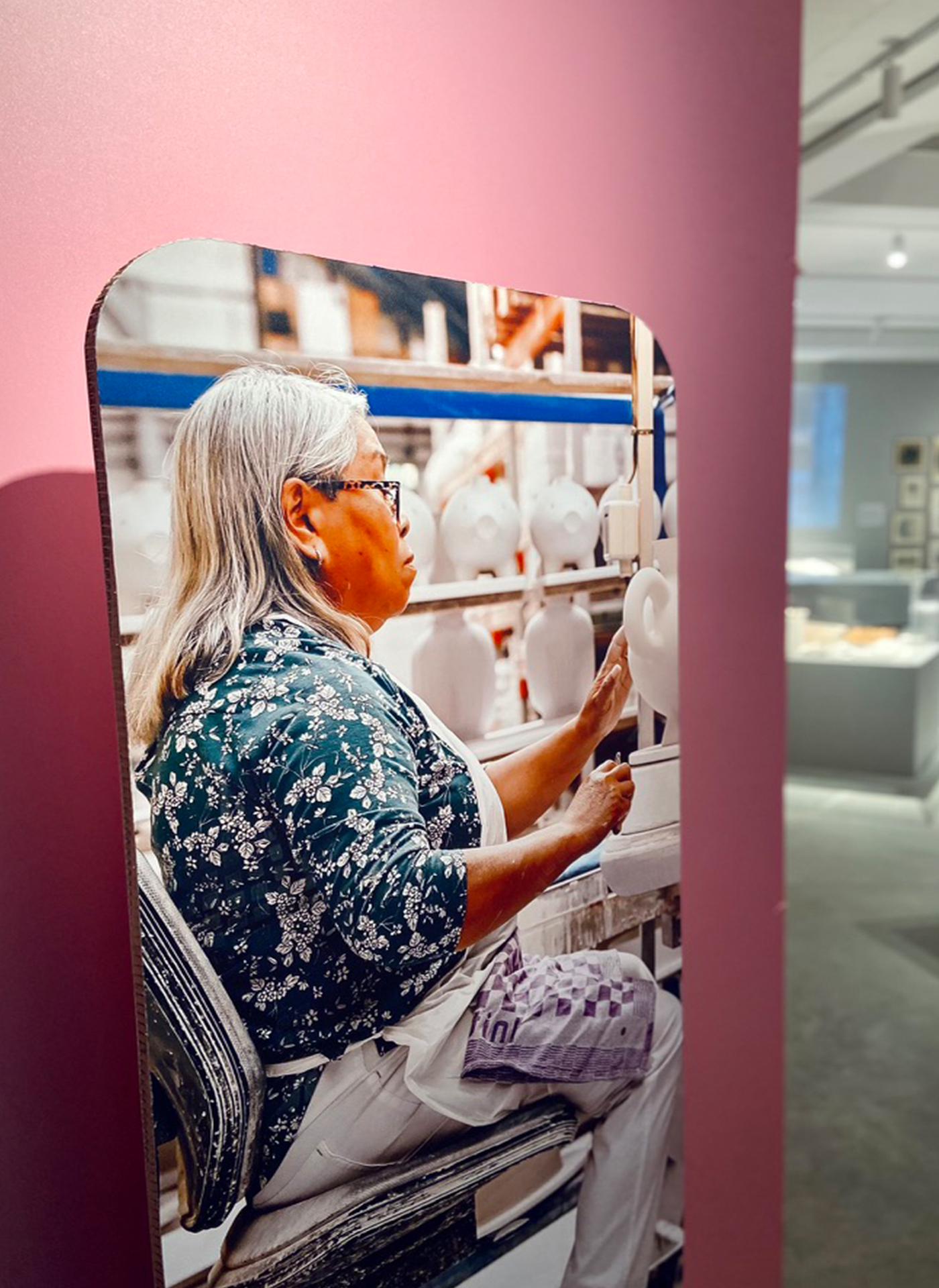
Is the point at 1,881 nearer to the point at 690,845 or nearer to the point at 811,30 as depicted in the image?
the point at 690,845

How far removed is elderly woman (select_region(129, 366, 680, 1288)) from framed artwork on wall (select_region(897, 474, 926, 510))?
34.1 feet

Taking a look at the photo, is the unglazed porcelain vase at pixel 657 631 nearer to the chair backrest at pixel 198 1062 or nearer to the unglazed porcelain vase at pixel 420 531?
the unglazed porcelain vase at pixel 420 531

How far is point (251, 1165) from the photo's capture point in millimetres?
950

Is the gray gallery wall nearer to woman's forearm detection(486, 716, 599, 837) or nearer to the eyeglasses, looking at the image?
woman's forearm detection(486, 716, 599, 837)

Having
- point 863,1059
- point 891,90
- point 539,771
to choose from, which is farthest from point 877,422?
point 539,771

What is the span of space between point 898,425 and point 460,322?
10544 millimetres

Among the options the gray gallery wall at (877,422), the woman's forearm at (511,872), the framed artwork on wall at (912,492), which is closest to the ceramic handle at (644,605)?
the woman's forearm at (511,872)

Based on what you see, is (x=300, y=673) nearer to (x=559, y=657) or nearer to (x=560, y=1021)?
(x=559, y=657)

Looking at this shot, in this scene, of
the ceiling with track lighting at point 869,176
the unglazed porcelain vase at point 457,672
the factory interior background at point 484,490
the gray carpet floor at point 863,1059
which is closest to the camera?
the factory interior background at point 484,490

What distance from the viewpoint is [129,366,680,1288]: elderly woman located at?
881 millimetres

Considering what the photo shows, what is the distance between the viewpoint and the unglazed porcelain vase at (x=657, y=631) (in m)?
1.29

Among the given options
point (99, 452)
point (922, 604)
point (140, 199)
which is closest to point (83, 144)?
point (140, 199)

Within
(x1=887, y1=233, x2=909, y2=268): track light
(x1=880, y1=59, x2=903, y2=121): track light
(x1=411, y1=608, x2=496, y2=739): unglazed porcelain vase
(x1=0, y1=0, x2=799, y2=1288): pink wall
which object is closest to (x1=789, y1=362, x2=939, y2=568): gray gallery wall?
(x1=887, y1=233, x2=909, y2=268): track light

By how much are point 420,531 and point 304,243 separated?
1.03 ft
